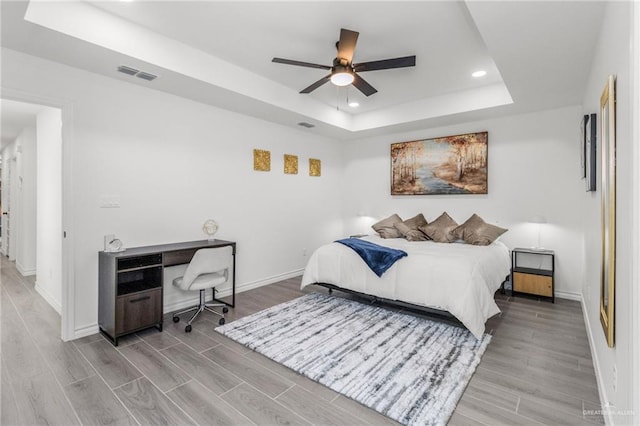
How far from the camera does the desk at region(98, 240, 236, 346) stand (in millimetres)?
3092

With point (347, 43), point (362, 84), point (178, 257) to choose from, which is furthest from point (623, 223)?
point (178, 257)

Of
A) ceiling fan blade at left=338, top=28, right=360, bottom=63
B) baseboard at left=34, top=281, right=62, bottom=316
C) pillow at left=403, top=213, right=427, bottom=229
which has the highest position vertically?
ceiling fan blade at left=338, top=28, right=360, bottom=63

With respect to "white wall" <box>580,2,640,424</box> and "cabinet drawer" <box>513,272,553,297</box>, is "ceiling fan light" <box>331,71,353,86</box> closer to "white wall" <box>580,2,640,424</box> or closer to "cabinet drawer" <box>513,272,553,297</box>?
"white wall" <box>580,2,640,424</box>

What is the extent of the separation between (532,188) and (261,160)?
167 inches

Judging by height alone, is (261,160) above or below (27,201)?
above

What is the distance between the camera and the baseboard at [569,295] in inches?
175

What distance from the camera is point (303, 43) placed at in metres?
3.35

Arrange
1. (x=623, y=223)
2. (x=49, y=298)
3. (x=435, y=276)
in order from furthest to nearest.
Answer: (x=49, y=298)
(x=435, y=276)
(x=623, y=223)

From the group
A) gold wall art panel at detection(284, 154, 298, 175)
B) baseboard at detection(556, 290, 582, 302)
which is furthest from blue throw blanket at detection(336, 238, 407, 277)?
baseboard at detection(556, 290, 582, 302)

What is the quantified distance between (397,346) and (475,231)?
8.96 feet

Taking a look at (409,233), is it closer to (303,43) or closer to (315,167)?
(315,167)

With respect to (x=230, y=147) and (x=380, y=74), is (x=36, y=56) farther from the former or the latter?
(x=380, y=74)

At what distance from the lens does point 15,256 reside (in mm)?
6484

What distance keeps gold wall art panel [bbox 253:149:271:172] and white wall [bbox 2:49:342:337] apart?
0.30 feet
